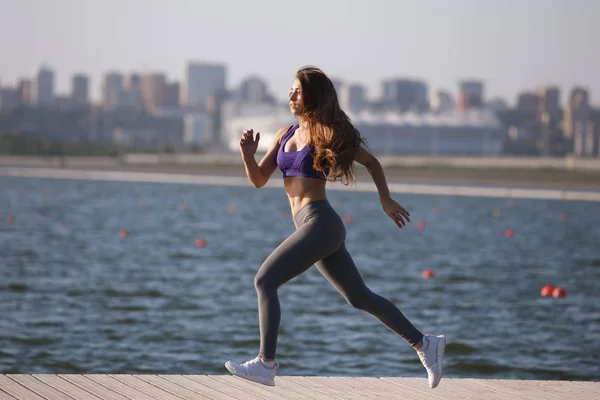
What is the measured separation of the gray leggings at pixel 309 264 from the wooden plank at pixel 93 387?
40.0 inches

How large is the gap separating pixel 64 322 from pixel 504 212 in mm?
34159

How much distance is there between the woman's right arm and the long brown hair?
252mm

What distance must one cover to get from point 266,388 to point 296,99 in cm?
188

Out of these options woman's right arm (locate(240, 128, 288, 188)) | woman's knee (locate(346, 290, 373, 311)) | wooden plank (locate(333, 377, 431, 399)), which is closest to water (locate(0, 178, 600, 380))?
wooden plank (locate(333, 377, 431, 399))

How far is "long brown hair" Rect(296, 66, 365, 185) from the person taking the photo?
5.88 metres

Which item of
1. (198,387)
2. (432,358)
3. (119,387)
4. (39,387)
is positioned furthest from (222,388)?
(432,358)

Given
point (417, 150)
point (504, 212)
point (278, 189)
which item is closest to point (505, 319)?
point (504, 212)

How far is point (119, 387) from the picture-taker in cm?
670

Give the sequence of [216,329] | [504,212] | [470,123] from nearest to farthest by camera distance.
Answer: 1. [216,329]
2. [504,212]
3. [470,123]

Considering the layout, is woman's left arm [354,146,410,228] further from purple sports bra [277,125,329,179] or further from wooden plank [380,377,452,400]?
wooden plank [380,377,452,400]

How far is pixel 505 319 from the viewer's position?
15.0 metres

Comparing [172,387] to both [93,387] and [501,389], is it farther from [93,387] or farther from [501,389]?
[501,389]

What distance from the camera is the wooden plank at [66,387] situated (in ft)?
21.0

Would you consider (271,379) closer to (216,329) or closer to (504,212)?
(216,329)
